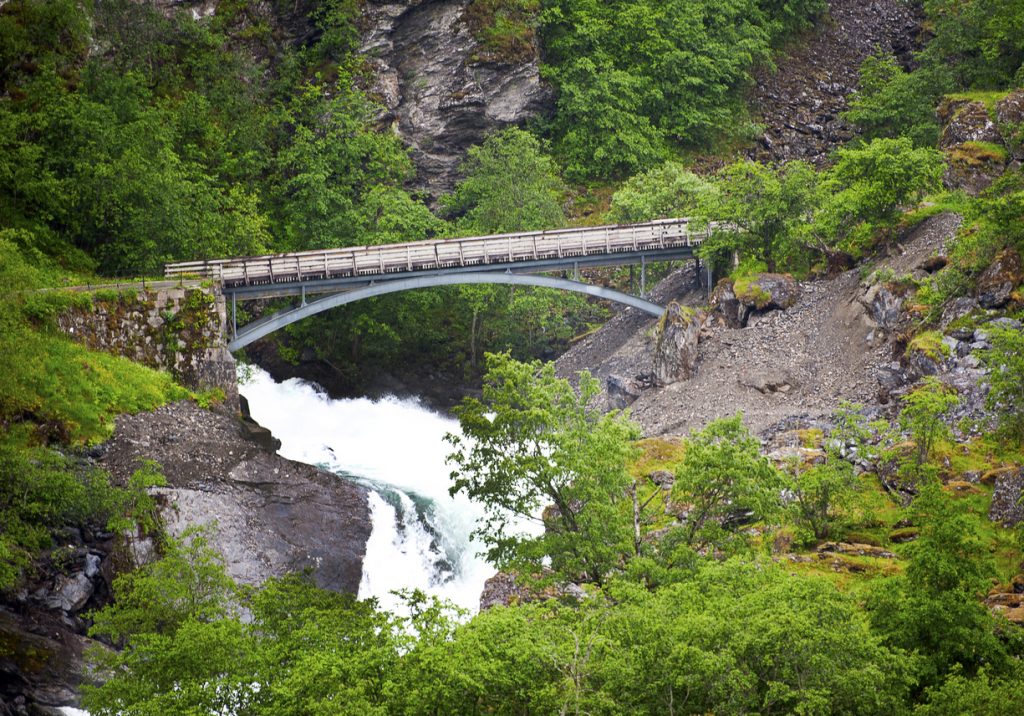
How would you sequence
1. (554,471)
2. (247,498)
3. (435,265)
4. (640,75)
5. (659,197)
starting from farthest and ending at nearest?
(640,75) < (659,197) < (435,265) < (247,498) < (554,471)

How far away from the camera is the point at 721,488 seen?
37.8m

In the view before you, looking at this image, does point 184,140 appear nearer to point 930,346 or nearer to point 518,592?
point 518,592

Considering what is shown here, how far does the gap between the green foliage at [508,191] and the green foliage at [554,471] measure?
34.9 meters

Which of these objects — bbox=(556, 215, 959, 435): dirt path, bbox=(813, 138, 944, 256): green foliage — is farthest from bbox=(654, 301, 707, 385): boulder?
bbox=(813, 138, 944, 256): green foliage

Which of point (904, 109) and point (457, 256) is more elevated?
point (904, 109)

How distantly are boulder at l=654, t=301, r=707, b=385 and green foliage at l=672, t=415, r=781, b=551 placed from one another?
2149 cm

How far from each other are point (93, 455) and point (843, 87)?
5948cm

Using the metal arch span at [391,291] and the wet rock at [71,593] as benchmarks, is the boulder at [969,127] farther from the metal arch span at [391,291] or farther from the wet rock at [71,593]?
the wet rock at [71,593]

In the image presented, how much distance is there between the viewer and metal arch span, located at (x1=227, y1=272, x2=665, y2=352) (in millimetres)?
60938

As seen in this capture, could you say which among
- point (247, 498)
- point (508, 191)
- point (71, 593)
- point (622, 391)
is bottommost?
point (71, 593)

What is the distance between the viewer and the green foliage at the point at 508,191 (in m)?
74.6

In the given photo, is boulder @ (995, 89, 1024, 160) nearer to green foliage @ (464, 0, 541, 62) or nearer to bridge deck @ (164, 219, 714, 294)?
bridge deck @ (164, 219, 714, 294)

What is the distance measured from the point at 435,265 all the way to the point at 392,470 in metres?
10.8

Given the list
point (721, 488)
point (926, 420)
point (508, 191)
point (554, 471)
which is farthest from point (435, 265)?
point (721, 488)
